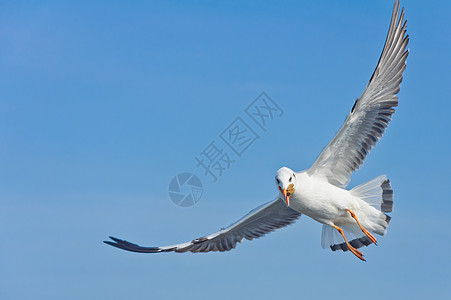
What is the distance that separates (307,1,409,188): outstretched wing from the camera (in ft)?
32.6

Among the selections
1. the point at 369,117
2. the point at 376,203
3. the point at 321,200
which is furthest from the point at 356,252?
the point at 369,117

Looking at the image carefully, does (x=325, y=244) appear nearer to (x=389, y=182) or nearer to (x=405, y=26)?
(x=389, y=182)

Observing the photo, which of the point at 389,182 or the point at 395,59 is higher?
the point at 395,59

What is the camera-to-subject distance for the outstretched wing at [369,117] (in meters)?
9.95

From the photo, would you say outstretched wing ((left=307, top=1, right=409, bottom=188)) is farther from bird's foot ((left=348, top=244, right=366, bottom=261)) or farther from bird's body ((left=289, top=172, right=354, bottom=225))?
bird's foot ((left=348, top=244, right=366, bottom=261))

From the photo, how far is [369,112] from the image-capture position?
32.7 feet

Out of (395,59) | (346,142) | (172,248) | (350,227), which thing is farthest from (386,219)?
(172,248)

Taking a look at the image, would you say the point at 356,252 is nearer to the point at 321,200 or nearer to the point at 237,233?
the point at 321,200

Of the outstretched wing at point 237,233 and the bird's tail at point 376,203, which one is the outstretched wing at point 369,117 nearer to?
the bird's tail at point 376,203

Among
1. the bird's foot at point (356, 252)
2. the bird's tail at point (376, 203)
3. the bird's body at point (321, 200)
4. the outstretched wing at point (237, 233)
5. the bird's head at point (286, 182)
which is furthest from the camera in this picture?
the outstretched wing at point (237, 233)

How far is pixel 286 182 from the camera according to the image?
9.51m

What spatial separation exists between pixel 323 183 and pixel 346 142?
26.1 inches

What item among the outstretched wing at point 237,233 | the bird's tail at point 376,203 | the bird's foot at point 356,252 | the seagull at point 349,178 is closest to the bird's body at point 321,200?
the seagull at point 349,178

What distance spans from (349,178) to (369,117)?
100 centimetres
